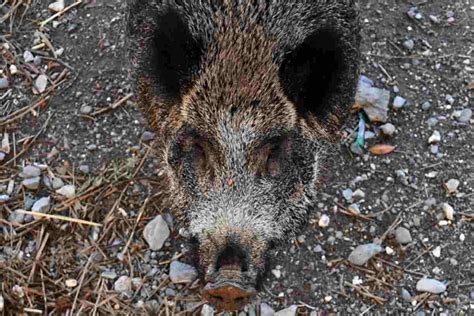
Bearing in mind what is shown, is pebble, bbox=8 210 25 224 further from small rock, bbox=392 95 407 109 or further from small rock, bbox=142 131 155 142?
small rock, bbox=392 95 407 109

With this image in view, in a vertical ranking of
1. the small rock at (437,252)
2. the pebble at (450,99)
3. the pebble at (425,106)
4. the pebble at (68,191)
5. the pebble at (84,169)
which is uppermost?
the pebble at (450,99)

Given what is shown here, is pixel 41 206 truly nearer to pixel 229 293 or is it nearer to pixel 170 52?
pixel 170 52

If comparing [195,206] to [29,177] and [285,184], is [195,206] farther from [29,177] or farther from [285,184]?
[29,177]

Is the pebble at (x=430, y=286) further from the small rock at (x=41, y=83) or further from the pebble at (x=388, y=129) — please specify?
the small rock at (x=41, y=83)

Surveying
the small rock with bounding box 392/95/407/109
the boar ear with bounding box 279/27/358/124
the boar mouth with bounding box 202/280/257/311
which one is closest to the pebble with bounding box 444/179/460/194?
the small rock with bounding box 392/95/407/109

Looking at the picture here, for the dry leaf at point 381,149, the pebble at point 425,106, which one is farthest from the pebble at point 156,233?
the pebble at point 425,106

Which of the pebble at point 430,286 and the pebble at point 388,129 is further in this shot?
the pebble at point 388,129

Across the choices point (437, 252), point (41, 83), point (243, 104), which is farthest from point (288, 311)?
point (41, 83)
